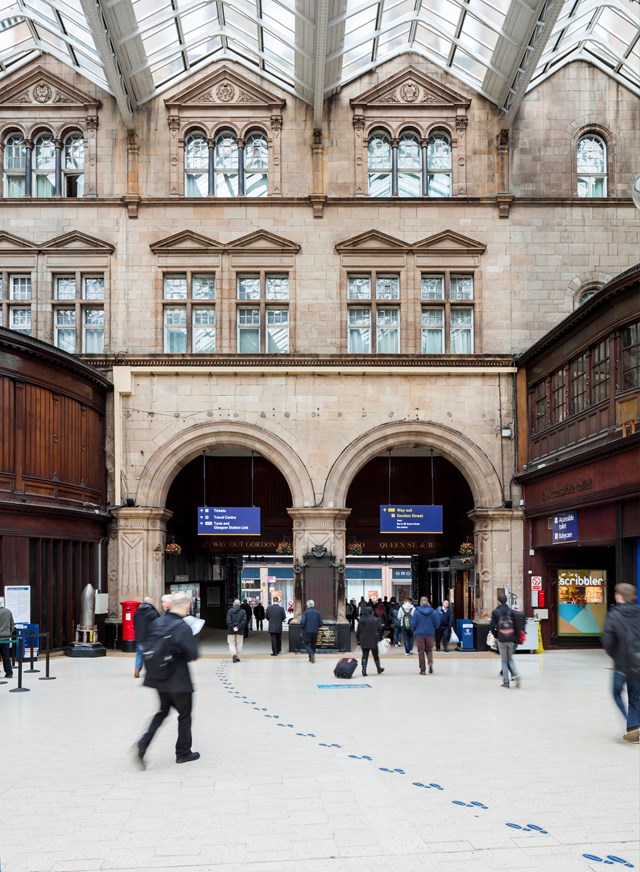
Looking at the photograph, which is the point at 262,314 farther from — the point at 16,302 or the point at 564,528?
the point at 564,528

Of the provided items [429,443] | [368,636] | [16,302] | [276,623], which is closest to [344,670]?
[368,636]

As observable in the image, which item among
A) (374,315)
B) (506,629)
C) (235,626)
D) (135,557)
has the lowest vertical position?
(235,626)

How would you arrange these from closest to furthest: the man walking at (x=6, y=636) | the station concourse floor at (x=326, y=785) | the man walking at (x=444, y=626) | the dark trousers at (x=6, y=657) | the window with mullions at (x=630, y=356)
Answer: the station concourse floor at (x=326, y=785), the man walking at (x=6, y=636), the dark trousers at (x=6, y=657), the window with mullions at (x=630, y=356), the man walking at (x=444, y=626)

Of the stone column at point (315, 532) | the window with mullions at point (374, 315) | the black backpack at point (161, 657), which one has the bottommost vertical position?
the black backpack at point (161, 657)

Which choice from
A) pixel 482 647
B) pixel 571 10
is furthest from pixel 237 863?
pixel 571 10

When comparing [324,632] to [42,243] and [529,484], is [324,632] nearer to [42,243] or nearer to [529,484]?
[529,484]

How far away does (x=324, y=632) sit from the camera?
79.9 feet

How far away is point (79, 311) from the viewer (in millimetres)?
26344

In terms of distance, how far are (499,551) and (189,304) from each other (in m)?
10.7

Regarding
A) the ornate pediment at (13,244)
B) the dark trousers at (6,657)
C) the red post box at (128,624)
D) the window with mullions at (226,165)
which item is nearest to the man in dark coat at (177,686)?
the dark trousers at (6,657)

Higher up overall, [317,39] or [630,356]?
[317,39]

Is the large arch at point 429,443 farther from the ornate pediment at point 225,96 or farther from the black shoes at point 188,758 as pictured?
the black shoes at point 188,758

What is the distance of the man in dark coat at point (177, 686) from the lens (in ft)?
29.4

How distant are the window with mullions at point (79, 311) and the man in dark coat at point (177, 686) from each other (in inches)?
724
